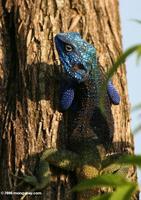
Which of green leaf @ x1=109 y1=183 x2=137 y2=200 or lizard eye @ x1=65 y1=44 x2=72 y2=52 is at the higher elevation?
lizard eye @ x1=65 y1=44 x2=72 y2=52

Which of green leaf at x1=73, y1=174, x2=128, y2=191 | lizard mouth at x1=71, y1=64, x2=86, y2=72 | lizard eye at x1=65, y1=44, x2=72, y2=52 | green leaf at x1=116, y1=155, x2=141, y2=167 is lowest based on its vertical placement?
green leaf at x1=73, y1=174, x2=128, y2=191

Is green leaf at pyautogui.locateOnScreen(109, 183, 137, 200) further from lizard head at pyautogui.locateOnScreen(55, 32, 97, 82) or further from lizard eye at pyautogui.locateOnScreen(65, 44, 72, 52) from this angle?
lizard eye at pyautogui.locateOnScreen(65, 44, 72, 52)

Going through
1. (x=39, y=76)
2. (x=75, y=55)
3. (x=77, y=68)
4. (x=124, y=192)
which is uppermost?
(x=75, y=55)

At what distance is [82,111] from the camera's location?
189 inches

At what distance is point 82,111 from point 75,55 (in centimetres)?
63

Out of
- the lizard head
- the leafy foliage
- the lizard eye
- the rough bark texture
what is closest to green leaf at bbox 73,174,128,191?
the leafy foliage

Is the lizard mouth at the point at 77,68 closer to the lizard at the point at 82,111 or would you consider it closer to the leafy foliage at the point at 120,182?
the lizard at the point at 82,111

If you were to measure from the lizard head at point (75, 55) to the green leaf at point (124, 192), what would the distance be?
3518 millimetres

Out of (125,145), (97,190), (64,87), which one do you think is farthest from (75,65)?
(97,190)

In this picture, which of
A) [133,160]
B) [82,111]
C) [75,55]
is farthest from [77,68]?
[133,160]

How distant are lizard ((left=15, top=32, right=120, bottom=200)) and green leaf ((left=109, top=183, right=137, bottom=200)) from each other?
2.93m

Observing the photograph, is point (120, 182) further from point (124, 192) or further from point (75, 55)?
point (75, 55)

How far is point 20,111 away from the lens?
445 centimetres

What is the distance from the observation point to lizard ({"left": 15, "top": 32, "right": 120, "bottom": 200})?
14.4 feet
